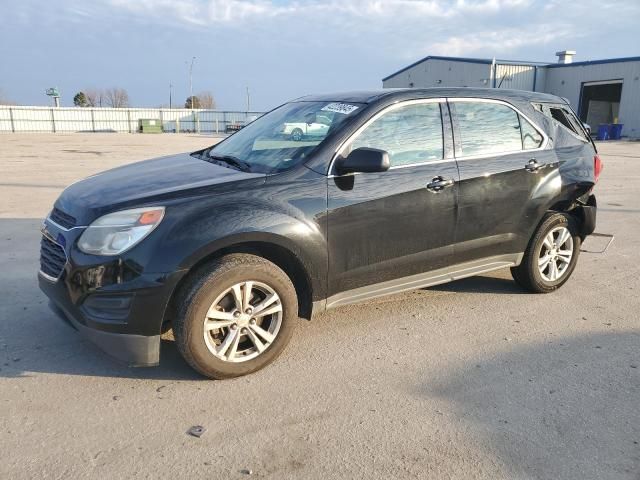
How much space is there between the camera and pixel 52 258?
332 centimetres

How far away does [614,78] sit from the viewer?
3725 centimetres

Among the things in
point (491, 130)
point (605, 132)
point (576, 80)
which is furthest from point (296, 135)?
point (576, 80)

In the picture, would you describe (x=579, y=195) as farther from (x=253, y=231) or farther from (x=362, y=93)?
(x=253, y=231)

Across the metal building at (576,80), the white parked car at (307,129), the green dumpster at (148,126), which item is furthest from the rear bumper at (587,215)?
the green dumpster at (148,126)

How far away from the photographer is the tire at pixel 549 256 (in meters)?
4.73

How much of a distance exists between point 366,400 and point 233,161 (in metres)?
1.99

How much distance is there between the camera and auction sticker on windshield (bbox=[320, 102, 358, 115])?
3.91 m

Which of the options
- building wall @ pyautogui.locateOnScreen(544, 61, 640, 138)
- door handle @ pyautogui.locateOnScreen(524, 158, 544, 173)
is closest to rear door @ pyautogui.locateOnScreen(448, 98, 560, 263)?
door handle @ pyautogui.locateOnScreen(524, 158, 544, 173)

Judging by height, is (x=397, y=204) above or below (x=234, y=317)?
above

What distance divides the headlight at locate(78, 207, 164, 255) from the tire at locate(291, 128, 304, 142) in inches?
49.7

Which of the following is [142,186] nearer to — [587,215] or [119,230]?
[119,230]

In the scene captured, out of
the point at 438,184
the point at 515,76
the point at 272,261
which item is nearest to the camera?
the point at 272,261

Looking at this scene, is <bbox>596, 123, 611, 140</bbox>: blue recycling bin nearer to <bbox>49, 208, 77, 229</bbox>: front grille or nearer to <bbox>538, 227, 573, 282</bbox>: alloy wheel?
<bbox>538, 227, 573, 282</bbox>: alloy wheel

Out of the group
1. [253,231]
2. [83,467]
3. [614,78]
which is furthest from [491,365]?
[614,78]
